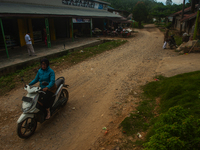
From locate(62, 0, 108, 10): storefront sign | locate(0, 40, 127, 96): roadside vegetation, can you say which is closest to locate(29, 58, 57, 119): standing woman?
locate(0, 40, 127, 96): roadside vegetation

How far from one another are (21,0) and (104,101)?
12.1 m

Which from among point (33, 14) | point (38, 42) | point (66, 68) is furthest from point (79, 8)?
point (66, 68)

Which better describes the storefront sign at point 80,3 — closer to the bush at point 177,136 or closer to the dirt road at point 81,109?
the dirt road at point 81,109

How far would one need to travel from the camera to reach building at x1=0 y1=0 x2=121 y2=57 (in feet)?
34.4

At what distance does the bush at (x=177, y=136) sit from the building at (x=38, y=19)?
376 inches

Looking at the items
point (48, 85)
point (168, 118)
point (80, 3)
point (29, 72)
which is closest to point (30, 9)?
point (29, 72)

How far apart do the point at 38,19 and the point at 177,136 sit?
14993 mm

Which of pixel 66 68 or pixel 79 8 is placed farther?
pixel 79 8

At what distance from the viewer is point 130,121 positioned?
147 inches

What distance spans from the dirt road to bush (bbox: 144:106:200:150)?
178 centimetres

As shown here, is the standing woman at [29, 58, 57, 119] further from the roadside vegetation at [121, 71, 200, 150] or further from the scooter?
the roadside vegetation at [121, 71, 200, 150]

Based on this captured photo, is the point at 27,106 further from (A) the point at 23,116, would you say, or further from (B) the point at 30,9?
(B) the point at 30,9

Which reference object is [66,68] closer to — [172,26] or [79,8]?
[79,8]

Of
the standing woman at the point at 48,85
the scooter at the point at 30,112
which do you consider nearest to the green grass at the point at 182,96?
the standing woman at the point at 48,85
